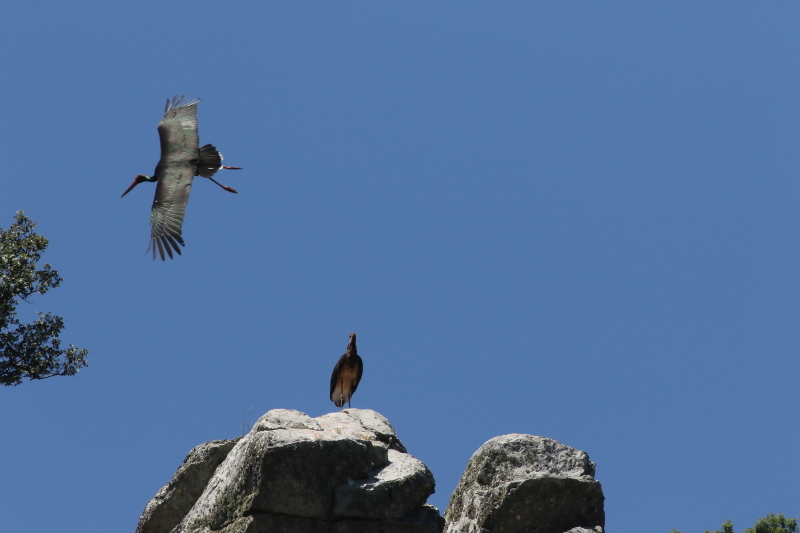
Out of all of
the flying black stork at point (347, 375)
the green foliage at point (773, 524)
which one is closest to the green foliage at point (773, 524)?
the green foliage at point (773, 524)

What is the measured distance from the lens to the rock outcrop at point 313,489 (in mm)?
10891

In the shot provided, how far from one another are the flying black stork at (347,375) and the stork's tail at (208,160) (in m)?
4.48

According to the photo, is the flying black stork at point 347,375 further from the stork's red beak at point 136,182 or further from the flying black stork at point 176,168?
the stork's red beak at point 136,182

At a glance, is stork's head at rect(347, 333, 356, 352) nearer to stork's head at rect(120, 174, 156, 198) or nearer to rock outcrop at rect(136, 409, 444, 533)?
rock outcrop at rect(136, 409, 444, 533)

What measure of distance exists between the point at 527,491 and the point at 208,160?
31.5 feet

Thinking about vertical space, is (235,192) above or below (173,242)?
above

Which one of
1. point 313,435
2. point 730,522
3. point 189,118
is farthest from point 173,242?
point 730,522

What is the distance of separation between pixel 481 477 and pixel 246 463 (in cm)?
381

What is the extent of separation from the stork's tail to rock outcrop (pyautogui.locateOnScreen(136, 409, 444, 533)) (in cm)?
791

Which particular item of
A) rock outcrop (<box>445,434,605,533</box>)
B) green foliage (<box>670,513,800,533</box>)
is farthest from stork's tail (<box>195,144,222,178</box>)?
green foliage (<box>670,513,800,533</box>)

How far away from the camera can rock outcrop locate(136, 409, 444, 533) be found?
35.7 feet

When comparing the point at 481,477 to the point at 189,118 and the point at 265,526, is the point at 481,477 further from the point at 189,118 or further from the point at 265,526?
the point at 189,118

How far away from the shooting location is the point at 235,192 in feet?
65.2

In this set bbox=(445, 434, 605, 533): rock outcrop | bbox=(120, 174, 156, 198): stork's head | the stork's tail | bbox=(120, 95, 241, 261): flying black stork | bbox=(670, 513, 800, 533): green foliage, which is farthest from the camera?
bbox=(670, 513, 800, 533): green foliage
